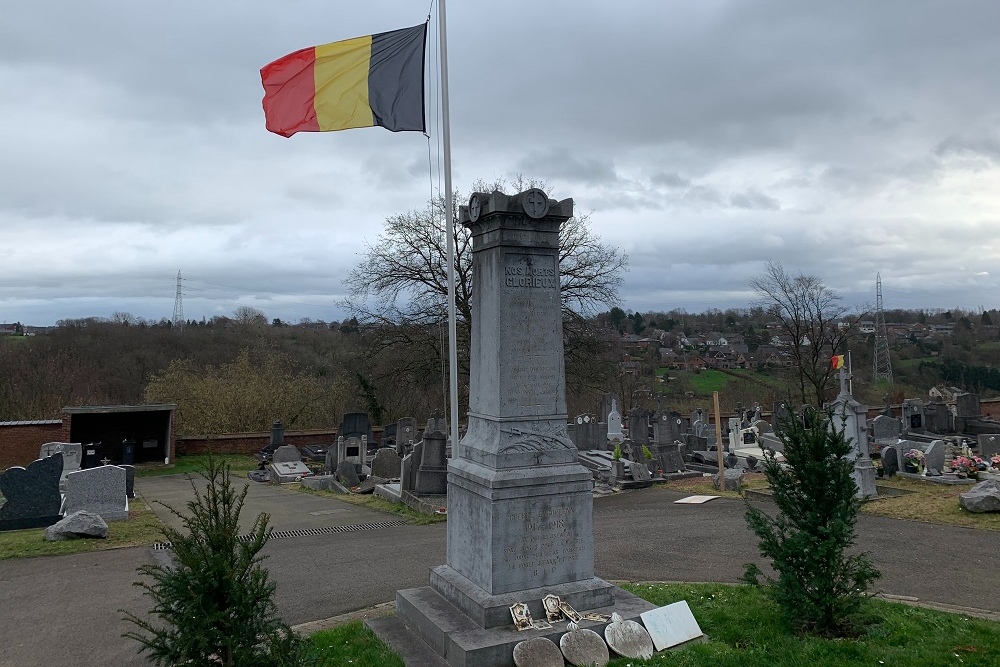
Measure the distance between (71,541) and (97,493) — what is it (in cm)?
225

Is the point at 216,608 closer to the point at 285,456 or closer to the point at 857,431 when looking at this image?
the point at 857,431

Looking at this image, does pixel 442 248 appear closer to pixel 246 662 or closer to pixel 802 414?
pixel 802 414

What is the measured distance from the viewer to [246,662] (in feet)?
11.9

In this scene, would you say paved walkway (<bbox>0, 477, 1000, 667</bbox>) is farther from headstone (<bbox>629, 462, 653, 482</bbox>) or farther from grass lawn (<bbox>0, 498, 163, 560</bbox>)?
headstone (<bbox>629, 462, 653, 482</bbox>)

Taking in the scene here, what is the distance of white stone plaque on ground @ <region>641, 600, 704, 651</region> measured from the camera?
5.49 m

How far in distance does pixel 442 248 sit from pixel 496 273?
17958 millimetres

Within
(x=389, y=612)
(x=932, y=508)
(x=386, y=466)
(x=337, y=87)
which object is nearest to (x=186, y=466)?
(x=386, y=466)

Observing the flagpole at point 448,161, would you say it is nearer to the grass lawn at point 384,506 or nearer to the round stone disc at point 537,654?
the grass lawn at point 384,506

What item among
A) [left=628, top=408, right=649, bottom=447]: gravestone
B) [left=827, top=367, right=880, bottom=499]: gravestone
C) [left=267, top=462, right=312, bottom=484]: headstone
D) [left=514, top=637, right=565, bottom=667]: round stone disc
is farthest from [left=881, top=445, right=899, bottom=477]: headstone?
[left=267, top=462, right=312, bottom=484]: headstone

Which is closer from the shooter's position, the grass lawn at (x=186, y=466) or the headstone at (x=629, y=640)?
the headstone at (x=629, y=640)

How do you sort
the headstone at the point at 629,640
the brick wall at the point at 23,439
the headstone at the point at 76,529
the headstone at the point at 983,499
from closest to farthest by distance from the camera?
1. the headstone at the point at 629,640
2. the headstone at the point at 76,529
3. the headstone at the point at 983,499
4. the brick wall at the point at 23,439

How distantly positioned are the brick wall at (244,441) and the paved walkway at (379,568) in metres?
12.6

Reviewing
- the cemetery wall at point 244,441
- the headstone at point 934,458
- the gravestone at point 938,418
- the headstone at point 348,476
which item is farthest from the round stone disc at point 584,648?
the gravestone at point 938,418

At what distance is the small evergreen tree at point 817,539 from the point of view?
550 centimetres
